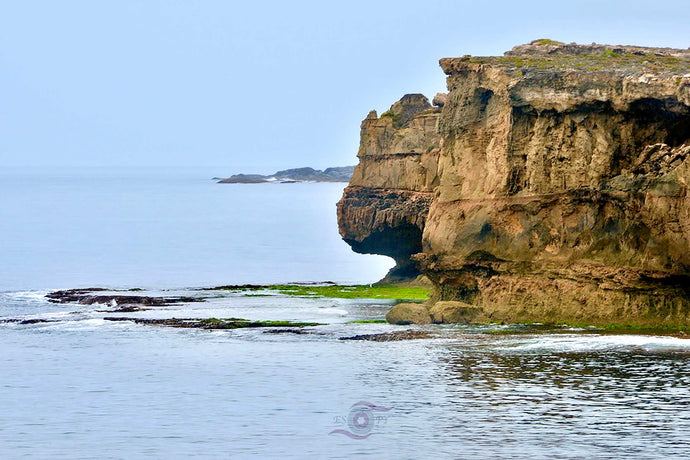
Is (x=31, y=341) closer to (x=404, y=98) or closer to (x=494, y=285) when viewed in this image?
(x=494, y=285)

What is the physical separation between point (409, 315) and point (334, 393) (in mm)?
19231

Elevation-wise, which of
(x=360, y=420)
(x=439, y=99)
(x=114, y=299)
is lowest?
(x=114, y=299)

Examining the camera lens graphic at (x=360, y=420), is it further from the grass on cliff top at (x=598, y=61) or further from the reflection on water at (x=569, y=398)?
the grass on cliff top at (x=598, y=61)

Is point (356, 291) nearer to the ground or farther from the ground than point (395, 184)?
nearer to the ground

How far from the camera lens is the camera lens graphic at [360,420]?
4238 cm

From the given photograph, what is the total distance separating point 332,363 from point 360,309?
77.1 feet

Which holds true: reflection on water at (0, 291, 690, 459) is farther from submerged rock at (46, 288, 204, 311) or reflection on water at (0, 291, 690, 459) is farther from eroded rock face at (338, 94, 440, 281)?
eroded rock face at (338, 94, 440, 281)

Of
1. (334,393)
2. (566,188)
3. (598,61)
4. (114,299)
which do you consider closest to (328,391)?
(334,393)

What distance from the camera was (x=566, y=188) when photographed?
64125 mm

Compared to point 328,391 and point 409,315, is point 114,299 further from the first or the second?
point 328,391

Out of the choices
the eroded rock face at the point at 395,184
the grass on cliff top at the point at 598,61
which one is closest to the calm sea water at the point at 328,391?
the grass on cliff top at the point at 598,61

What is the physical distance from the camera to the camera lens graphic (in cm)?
4238

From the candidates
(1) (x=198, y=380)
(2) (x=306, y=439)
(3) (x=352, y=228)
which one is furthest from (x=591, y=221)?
(3) (x=352, y=228)

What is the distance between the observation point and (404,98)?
3957 inches
